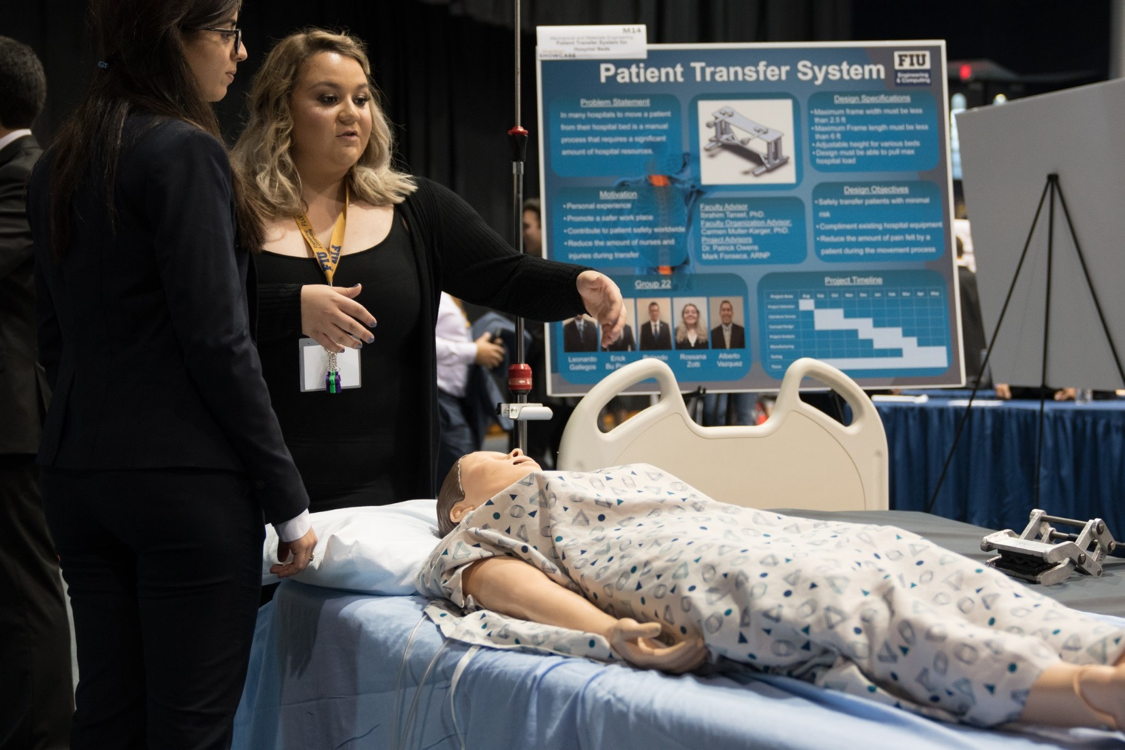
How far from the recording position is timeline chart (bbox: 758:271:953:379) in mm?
3807

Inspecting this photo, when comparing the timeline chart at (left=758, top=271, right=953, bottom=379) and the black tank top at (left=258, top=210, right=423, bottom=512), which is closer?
the black tank top at (left=258, top=210, right=423, bottom=512)

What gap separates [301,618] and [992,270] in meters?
2.86

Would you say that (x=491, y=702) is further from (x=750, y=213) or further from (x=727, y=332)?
(x=750, y=213)

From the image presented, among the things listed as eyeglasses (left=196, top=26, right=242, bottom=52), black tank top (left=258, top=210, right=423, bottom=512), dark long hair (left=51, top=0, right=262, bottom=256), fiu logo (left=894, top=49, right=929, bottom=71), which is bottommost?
black tank top (left=258, top=210, right=423, bottom=512)

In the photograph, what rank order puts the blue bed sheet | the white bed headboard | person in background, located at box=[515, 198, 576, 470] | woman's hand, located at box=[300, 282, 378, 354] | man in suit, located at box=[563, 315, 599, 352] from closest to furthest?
the blue bed sheet
woman's hand, located at box=[300, 282, 378, 354]
the white bed headboard
man in suit, located at box=[563, 315, 599, 352]
person in background, located at box=[515, 198, 576, 470]

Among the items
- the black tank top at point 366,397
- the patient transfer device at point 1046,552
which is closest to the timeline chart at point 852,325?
the patient transfer device at point 1046,552

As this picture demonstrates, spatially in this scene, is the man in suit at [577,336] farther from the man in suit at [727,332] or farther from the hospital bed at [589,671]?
the hospital bed at [589,671]

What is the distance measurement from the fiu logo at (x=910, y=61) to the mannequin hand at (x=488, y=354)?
2.48 metres

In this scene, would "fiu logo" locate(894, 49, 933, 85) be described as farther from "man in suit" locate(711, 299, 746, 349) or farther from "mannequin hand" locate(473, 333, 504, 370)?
"mannequin hand" locate(473, 333, 504, 370)

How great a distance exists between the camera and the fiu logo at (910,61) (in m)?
3.90

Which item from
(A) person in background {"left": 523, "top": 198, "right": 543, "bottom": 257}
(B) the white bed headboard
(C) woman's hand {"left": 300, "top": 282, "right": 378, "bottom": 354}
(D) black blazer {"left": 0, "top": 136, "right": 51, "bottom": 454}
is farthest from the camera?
(A) person in background {"left": 523, "top": 198, "right": 543, "bottom": 257}

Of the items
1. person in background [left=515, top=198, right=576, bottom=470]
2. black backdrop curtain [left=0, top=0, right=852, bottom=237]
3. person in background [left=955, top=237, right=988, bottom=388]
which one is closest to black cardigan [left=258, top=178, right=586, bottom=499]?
person in background [left=515, top=198, right=576, bottom=470]

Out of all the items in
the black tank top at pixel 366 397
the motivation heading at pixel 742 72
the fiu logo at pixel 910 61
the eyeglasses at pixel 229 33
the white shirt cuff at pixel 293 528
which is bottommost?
the white shirt cuff at pixel 293 528

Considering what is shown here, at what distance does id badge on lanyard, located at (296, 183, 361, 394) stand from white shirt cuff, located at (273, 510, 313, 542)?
56 centimetres
